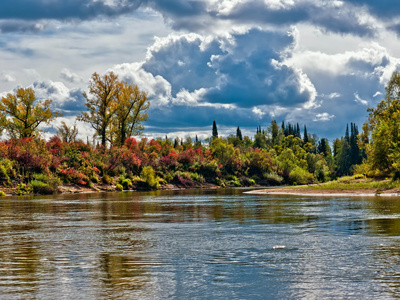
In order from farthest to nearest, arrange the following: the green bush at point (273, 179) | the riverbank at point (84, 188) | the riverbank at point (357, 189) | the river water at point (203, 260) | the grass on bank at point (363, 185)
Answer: the green bush at point (273, 179) < the riverbank at point (84, 188) < the grass on bank at point (363, 185) < the riverbank at point (357, 189) < the river water at point (203, 260)

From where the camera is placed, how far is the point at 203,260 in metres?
14.9

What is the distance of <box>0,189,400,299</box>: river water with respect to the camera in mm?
11203

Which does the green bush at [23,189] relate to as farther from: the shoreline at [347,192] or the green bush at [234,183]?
the green bush at [234,183]

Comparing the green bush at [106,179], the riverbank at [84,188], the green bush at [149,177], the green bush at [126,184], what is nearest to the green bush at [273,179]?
the riverbank at [84,188]

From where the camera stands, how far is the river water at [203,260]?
36.8 feet

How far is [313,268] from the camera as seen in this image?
→ 13461mm

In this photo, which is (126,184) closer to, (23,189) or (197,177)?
(23,189)

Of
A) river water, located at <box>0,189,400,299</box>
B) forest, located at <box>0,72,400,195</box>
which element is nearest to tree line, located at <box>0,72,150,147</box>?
forest, located at <box>0,72,400,195</box>

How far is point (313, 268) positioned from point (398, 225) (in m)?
11.3

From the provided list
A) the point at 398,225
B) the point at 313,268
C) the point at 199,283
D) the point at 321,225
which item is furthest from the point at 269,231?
the point at 199,283

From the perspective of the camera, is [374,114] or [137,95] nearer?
[374,114]

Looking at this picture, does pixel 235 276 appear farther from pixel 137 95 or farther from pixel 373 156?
pixel 137 95

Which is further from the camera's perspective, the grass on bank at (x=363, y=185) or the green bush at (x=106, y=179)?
the green bush at (x=106, y=179)

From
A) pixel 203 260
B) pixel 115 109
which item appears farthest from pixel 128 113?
pixel 203 260
